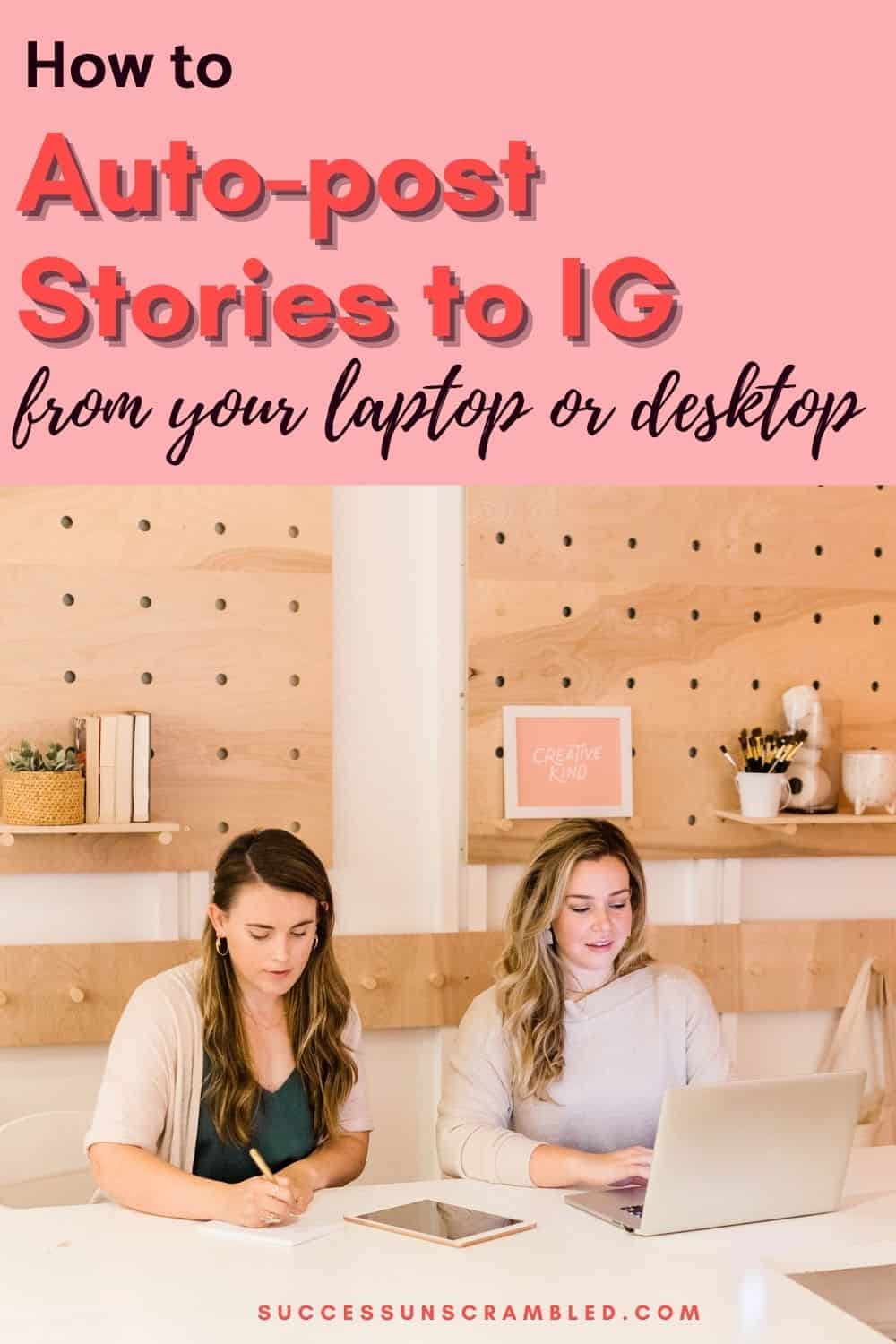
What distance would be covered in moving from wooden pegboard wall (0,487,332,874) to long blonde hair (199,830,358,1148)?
57 centimetres

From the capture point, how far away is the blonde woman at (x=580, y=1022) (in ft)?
8.68

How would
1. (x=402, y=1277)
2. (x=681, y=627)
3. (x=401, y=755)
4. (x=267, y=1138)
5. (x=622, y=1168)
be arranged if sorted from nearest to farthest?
(x=402, y=1277) < (x=622, y=1168) < (x=267, y=1138) < (x=401, y=755) < (x=681, y=627)

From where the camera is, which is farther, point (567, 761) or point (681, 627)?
point (681, 627)

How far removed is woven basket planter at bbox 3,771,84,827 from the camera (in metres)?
2.82

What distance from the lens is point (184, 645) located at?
3.08m

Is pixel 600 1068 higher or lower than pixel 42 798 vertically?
lower

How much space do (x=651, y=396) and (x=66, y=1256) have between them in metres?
1.86

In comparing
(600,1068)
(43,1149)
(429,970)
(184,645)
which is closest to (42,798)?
(184,645)

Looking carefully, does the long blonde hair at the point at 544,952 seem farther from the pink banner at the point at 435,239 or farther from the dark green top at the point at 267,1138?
the pink banner at the point at 435,239

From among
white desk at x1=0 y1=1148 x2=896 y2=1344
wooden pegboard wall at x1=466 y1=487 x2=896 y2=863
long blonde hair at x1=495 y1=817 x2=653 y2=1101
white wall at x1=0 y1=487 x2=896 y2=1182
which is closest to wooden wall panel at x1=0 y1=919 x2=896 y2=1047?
white wall at x1=0 y1=487 x2=896 y2=1182

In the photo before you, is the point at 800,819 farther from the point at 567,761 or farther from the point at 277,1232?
the point at 277,1232

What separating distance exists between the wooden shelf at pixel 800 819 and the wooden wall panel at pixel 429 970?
0.23m

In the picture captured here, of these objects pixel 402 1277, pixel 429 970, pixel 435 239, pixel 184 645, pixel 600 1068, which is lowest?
pixel 402 1277

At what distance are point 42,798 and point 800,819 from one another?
1.52m
